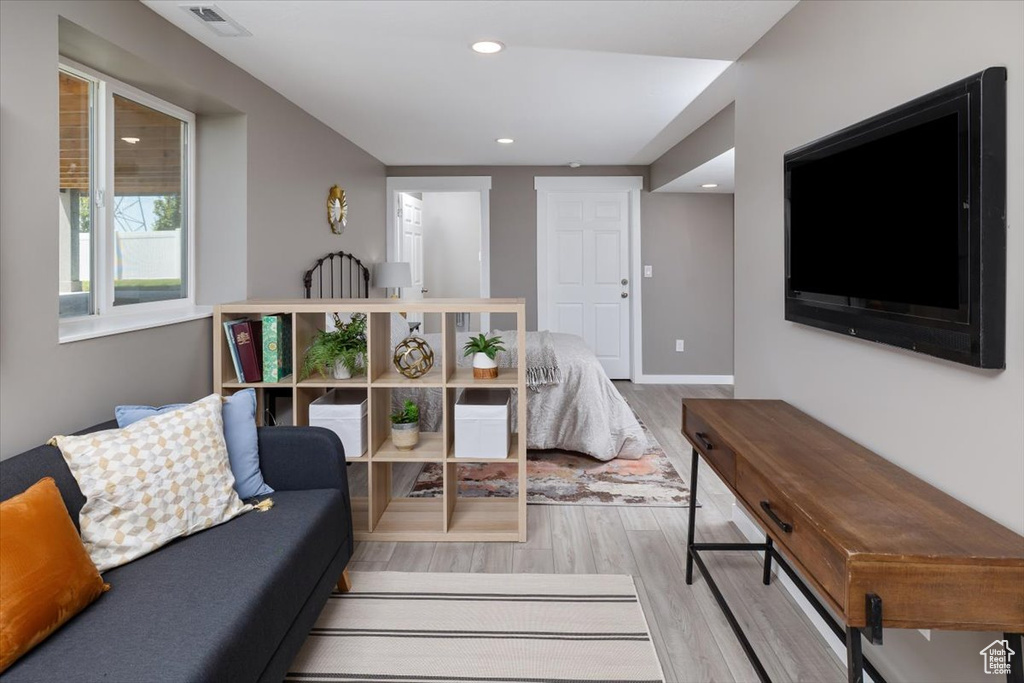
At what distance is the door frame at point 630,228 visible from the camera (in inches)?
265

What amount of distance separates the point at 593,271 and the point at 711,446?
4.85 metres

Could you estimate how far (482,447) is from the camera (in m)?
3.01

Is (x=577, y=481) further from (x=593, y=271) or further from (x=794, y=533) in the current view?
(x=593, y=271)

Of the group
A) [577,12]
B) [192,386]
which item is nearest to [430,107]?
[577,12]

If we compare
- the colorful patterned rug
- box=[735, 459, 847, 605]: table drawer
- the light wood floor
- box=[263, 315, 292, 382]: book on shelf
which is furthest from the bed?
box=[735, 459, 847, 605]: table drawer

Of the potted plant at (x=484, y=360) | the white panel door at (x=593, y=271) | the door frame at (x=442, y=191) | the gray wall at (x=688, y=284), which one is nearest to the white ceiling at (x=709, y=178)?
the gray wall at (x=688, y=284)

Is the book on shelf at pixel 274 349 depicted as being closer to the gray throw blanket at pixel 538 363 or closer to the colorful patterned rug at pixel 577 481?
the colorful patterned rug at pixel 577 481

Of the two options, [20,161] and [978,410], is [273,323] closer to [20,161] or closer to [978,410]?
[20,161]

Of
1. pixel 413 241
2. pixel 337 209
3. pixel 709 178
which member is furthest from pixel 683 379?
pixel 337 209

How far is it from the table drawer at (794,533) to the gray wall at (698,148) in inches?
108

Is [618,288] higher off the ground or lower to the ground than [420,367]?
higher

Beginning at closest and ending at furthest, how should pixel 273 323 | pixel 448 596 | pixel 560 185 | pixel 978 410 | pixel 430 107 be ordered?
1. pixel 978 410
2. pixel 448 596
3. pixel 273 323
4. pixel 430 107
5. pixel 560 185

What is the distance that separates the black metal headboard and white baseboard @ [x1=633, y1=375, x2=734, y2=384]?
297cm

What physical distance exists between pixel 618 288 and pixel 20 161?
18.4 ft
